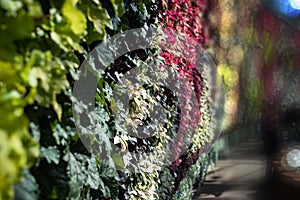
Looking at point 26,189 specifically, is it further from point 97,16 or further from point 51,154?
point 97,16

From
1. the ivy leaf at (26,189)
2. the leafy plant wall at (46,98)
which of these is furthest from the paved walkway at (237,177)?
the ivy leaf at (26,189)

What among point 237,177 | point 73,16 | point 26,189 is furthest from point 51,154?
point 237,177

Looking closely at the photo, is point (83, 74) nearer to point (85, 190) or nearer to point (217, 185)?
point (85, 190)

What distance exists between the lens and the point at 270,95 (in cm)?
1338

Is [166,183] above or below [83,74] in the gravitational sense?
below

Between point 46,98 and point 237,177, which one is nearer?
point 46,98

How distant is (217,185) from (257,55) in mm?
6247

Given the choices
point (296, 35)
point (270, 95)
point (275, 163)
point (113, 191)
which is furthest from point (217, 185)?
point (296, 35)

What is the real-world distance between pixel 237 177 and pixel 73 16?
615cm

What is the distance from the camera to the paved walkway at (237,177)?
18.3 feet

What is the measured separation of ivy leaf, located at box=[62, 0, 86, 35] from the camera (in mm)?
932

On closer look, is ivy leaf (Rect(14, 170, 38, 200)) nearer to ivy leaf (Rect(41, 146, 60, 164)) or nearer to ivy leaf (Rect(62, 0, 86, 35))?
ivy leaf (Rect(41, 146, 60, 164))

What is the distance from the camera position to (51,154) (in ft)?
3.51

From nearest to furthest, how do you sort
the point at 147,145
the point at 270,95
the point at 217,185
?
the point at 147,145 → the point at 217,185 → the point at 270,95
